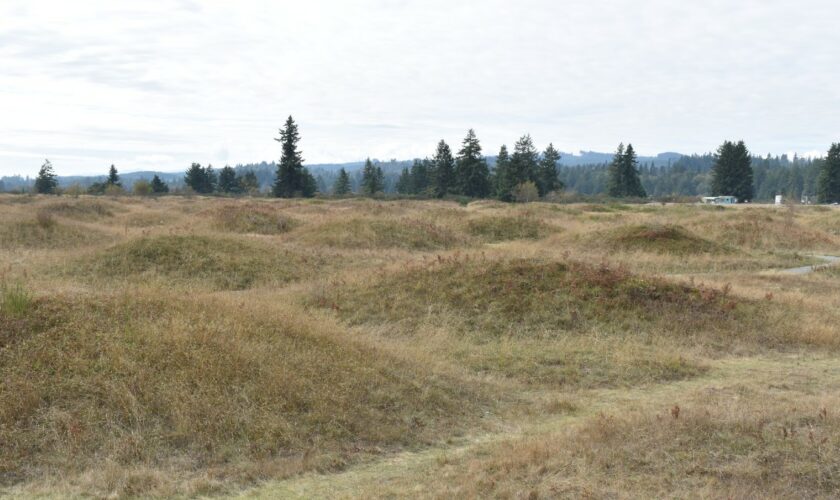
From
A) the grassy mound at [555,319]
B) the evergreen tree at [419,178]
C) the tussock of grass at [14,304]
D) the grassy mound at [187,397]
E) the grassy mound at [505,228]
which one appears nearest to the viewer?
the grassy mound at [187,397]

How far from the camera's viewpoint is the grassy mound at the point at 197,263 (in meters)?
19.6

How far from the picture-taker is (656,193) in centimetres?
16100

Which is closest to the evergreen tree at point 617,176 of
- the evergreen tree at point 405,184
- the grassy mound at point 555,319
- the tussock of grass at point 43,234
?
the evergreen tree at point 405,184

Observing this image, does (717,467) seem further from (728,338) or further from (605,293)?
(605,293)

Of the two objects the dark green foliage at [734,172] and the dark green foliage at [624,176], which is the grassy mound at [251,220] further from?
the dark green foliage at [734,172]

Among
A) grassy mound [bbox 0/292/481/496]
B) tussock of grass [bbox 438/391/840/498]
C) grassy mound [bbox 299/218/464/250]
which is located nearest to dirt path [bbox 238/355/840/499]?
grassy mound [bbox 0/292/481/496]

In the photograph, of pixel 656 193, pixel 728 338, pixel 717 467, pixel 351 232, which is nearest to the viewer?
pixel 717 467

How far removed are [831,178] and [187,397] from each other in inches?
3817

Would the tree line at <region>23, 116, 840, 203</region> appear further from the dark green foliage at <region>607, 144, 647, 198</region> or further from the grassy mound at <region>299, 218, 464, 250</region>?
the grassy mound at <region>299, 218, 464, 250</region>

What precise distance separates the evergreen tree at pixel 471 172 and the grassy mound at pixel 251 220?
142 feet

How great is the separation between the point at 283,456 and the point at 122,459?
1.61 metres

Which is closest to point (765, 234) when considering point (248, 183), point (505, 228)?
point (505, 228)

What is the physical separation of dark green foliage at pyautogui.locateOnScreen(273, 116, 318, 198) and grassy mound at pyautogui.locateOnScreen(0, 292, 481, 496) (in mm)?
68283

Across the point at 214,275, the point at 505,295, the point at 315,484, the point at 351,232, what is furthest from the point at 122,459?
the point at 351,232
